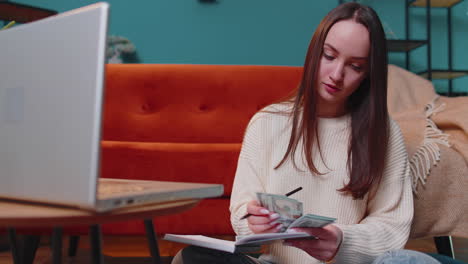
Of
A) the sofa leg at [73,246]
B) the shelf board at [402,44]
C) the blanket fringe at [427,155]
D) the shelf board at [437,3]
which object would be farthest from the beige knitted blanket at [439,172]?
the shelf board at [437,3]

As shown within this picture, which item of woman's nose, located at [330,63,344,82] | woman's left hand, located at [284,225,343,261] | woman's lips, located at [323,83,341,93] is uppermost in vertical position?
woman's nose, located at [330,63,344,82]

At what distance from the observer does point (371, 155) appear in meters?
1.14

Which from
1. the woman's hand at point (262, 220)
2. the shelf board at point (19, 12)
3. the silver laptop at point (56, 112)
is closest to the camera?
the silver laptop at point (56, 112)

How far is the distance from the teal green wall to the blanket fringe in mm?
2400

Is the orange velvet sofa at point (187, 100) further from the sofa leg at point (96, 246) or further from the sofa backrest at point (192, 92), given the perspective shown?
the sofa leg at point (96, 246)

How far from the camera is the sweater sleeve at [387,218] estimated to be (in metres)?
1.03

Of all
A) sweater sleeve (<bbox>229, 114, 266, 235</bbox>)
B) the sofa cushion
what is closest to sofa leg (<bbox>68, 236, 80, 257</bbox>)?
the sofa cushion

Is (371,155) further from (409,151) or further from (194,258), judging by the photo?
(409,151)

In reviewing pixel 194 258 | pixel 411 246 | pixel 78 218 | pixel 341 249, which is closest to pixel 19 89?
pixel 78 218

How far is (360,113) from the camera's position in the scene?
3.95 feet

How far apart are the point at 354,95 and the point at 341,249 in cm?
43

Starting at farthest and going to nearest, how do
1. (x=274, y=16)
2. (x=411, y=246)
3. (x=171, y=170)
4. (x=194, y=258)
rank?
1. (x=274, y=16)
2. (x=411, y=246)
3. (x=171, y=170)
4. (x=194, y=258)

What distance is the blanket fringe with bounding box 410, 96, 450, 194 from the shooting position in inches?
62.9

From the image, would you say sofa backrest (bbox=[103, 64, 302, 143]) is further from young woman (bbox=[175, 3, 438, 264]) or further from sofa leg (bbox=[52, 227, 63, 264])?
sofa leg (bbox=[52, 227, 63, 264])
